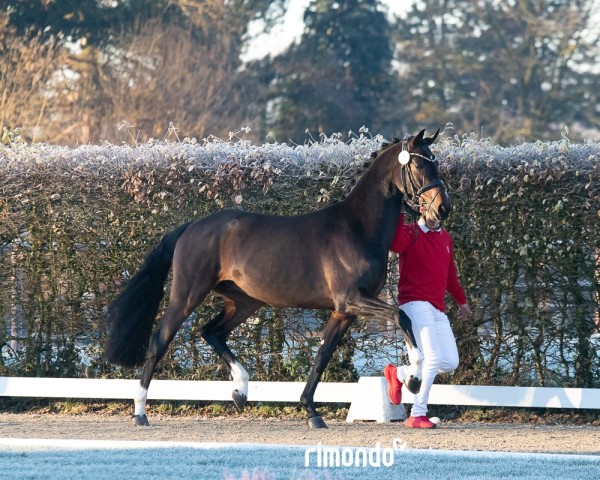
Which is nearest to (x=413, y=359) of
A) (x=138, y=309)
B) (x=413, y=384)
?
(x=413, y=384)

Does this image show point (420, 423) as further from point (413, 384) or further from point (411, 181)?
point (411, 181)

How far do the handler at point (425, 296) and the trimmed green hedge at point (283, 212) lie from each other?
93 cm

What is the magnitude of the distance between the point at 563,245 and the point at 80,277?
4.04m

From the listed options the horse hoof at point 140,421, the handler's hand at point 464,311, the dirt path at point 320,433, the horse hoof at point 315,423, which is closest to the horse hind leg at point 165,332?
the horse hoof at point 140,421

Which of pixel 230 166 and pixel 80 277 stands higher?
pixel 230 166

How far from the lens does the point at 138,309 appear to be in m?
8.34

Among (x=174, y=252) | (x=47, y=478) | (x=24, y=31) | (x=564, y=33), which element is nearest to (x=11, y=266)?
(x=174, y=252)

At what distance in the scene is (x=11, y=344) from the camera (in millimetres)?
9680

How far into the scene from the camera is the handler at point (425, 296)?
299 inches

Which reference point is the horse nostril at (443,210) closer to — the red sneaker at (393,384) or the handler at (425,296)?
the handler at (425,296)

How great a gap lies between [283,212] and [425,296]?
1761 mm

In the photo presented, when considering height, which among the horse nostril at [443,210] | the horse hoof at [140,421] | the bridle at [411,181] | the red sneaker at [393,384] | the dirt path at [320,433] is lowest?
the dirt path at [320,433]

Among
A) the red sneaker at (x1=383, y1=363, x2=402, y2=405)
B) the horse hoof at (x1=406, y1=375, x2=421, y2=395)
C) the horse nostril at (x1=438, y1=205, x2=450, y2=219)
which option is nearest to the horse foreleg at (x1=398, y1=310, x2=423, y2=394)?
the horse hoof at (x1=406, y1=375, x2=421, y2=395)

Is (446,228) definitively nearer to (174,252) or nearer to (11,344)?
(174,252)
